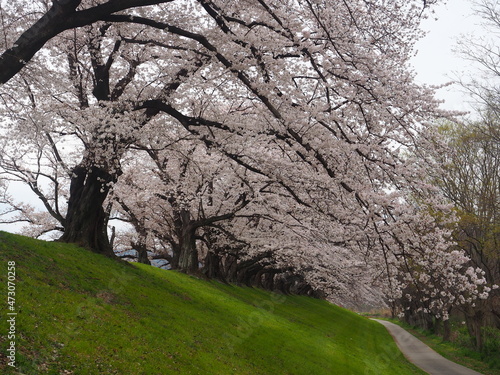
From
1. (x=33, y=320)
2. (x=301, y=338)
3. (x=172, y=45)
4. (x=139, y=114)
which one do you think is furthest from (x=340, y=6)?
(x=301, y=338)

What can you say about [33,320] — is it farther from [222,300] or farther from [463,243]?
[463,243]

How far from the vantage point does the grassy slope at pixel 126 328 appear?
7688 millimetres

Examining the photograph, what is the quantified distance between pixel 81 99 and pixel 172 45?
17.8 ft

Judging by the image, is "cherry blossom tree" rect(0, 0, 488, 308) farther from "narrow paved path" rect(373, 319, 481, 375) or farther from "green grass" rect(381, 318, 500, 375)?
"green grass" rect(381, 318, 500, 375)

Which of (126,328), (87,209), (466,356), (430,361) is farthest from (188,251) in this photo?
(466,356)

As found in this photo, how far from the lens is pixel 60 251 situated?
13.7 m

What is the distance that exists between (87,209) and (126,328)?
682 cm

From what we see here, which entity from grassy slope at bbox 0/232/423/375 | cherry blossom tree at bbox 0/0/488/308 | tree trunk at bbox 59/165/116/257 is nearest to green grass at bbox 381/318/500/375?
grassy slope at bbox 0/232/423/375

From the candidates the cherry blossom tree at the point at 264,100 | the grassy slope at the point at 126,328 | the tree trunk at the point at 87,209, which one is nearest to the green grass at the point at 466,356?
the grassy slope at the point at 126,328

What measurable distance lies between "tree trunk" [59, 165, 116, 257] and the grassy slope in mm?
932

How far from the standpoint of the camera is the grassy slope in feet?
25.2

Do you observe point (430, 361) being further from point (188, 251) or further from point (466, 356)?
point (188, 251)

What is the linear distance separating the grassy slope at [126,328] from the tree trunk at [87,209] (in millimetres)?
932

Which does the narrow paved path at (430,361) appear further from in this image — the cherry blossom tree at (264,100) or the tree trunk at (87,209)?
the tree trunk at (87,209)
